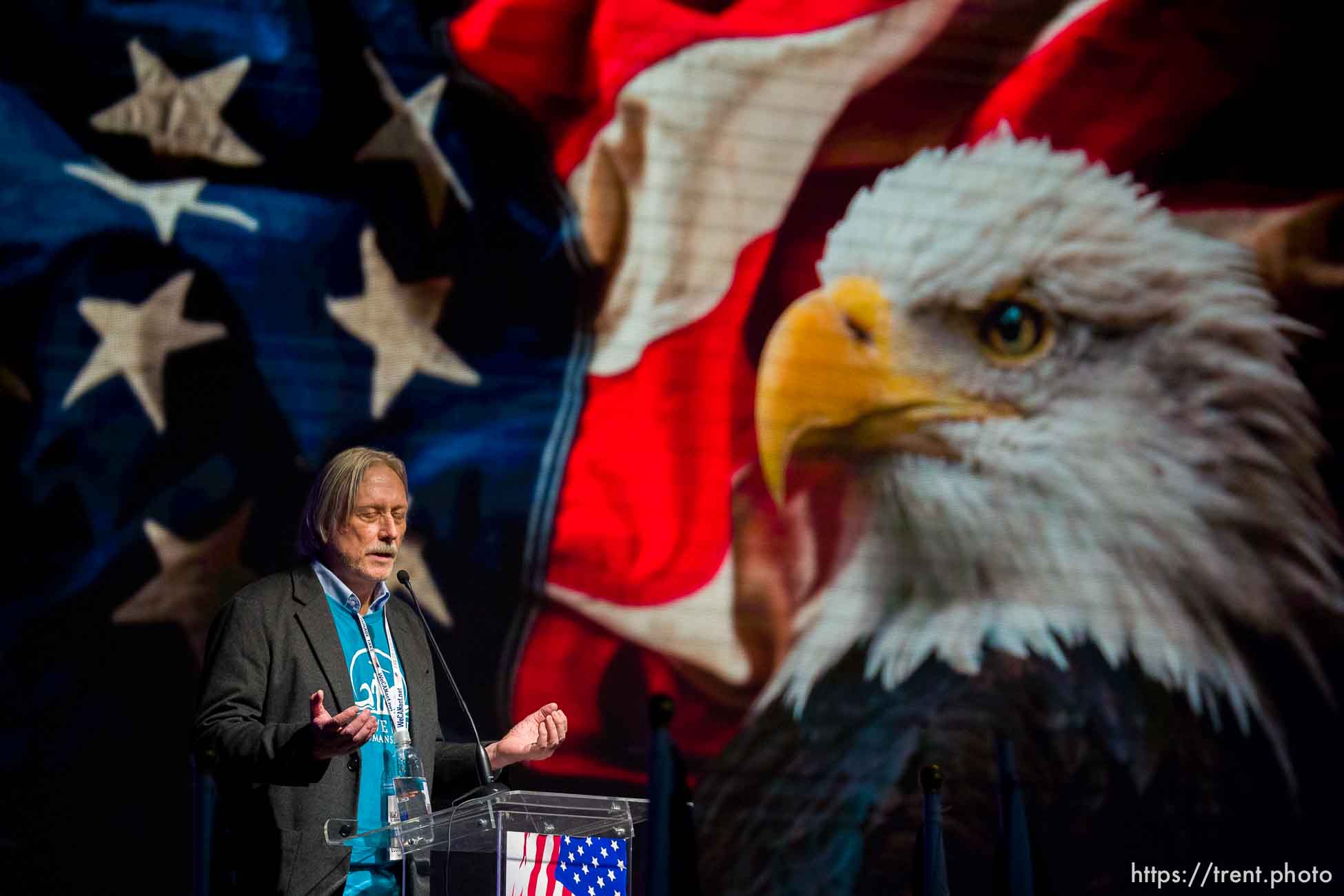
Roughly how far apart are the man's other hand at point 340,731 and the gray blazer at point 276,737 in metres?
0.03

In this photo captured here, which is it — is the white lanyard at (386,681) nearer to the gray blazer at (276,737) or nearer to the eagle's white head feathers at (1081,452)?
the gray blazer at (276,737)

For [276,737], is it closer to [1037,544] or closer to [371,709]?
[371,709]

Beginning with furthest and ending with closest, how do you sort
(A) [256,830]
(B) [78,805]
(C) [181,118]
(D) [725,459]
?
(D) [725,459] → (C) [181,118] → (B) [78,805] → (A) [256,830]

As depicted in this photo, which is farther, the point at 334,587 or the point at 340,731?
the point at 334,587

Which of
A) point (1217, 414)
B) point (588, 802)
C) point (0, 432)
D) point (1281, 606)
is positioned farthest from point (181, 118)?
point (1281, 606)

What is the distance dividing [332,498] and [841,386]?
2446mm

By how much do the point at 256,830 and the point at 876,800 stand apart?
2541 mm

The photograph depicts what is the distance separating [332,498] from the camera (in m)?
2.64

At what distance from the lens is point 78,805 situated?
4078mm

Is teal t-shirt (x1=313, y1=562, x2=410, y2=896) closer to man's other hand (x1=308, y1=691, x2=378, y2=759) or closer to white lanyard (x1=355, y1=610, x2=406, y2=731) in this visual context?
white lanyard (x1=355, y1=610, x2=406, y2=731)

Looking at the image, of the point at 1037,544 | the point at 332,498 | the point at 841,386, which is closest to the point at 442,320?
the point at 841,386

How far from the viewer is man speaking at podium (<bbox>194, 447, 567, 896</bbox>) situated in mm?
2330

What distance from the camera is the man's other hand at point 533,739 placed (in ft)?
Result: 8.65

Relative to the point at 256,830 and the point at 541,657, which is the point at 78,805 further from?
the point at 256,830
